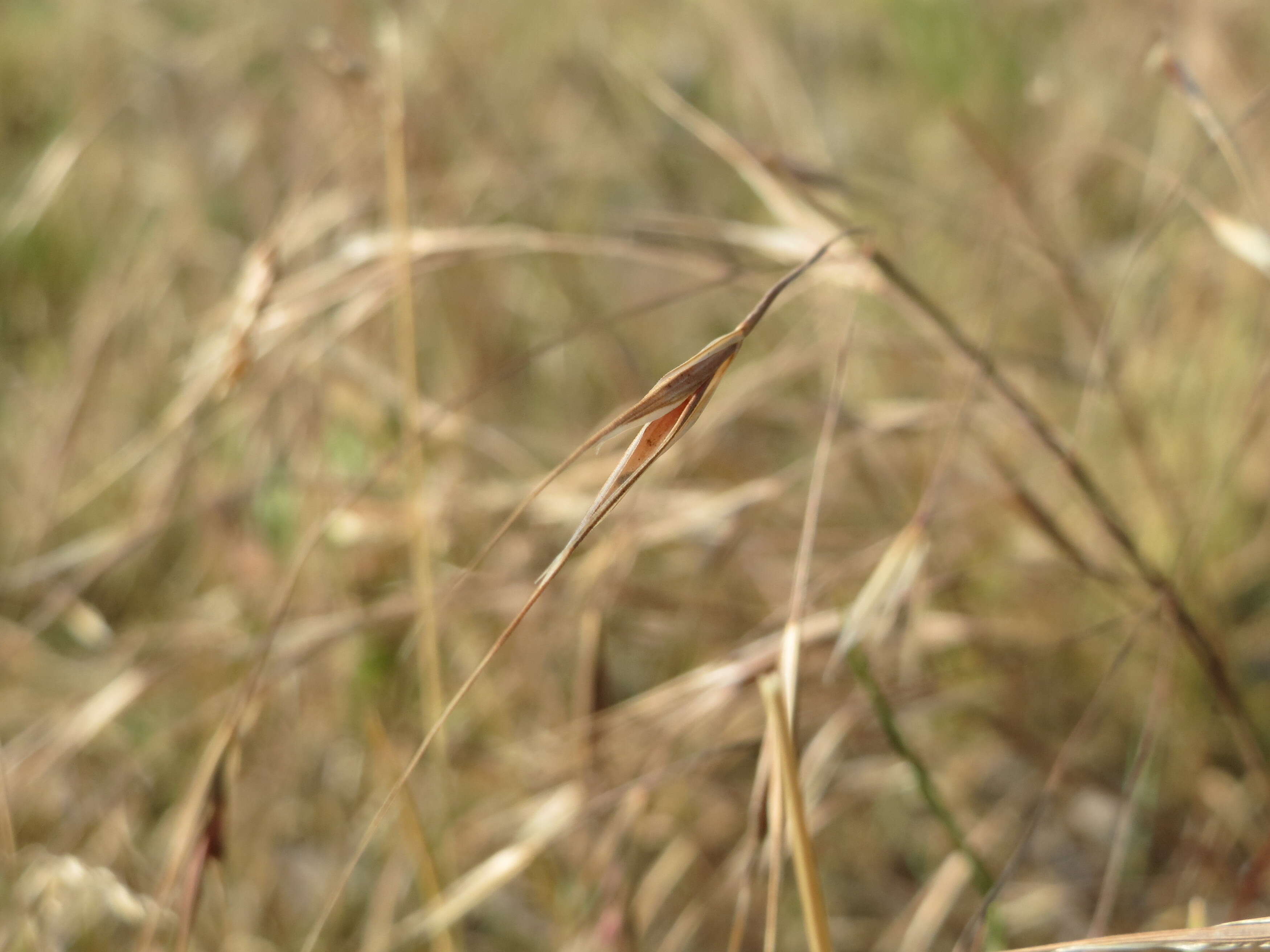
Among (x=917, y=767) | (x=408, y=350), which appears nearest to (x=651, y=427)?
(x=917, y=767)

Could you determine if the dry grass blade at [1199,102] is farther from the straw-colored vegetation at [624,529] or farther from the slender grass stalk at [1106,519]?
the slender grass stalk at [1106,519]

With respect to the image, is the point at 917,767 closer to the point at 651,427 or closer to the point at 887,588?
the point at 887,588

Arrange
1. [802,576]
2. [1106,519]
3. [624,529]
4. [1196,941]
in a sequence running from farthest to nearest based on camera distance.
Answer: [624,529] < [1106,519] < [802,576] < [1196,941]

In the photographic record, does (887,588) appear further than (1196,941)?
Yes

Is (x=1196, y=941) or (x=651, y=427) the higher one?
(x=651, y=427)

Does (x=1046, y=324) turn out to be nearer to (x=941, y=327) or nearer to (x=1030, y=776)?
(x=1030, y=776)

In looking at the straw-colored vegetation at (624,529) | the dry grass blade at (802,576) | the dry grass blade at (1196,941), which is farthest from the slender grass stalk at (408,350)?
the dry grass blade at (1196,941)

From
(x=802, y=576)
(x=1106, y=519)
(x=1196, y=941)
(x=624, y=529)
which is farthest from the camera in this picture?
(x=624, y=529)

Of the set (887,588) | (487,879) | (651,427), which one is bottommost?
(487,879)
